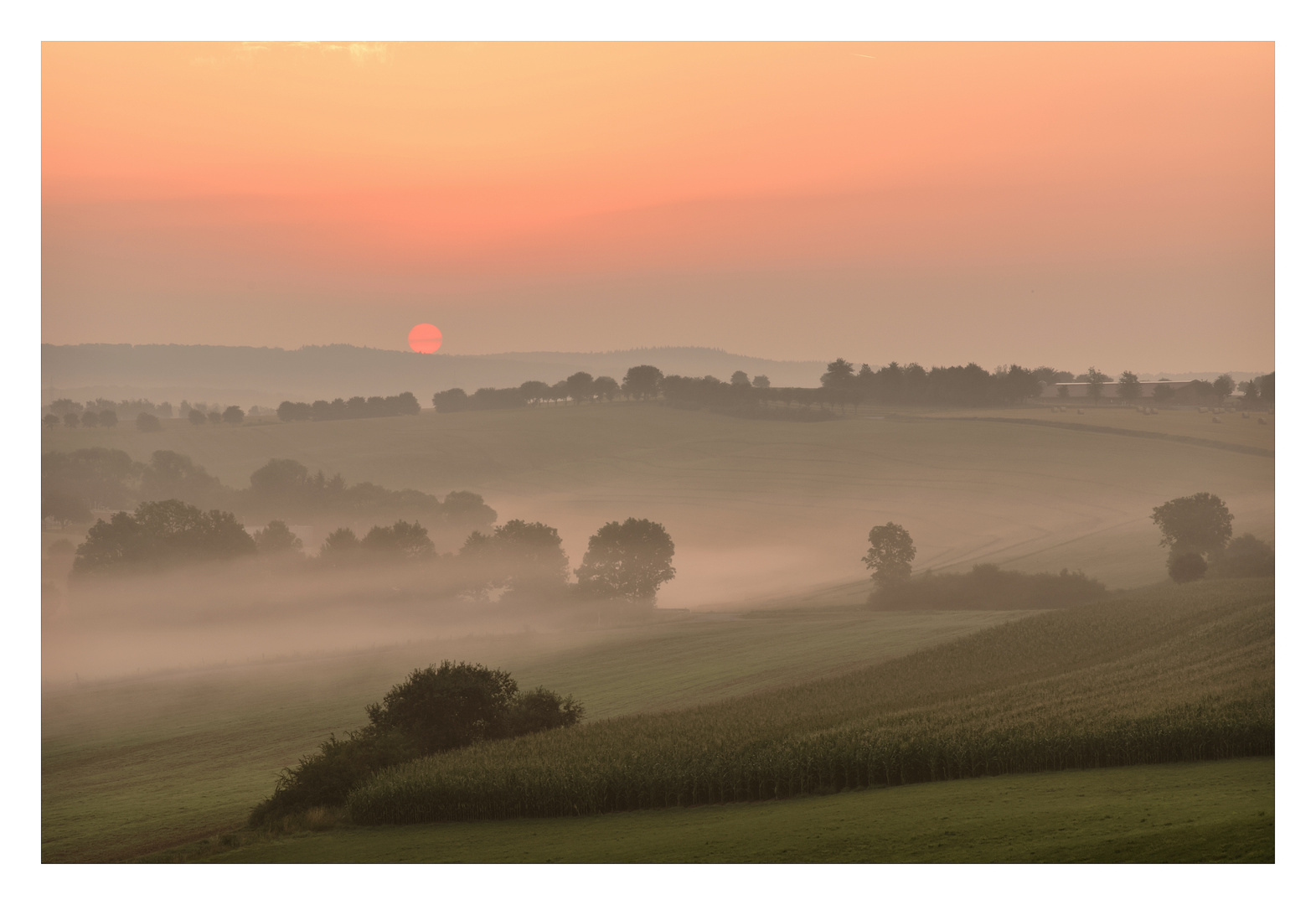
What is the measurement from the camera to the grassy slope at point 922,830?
17.6 metres

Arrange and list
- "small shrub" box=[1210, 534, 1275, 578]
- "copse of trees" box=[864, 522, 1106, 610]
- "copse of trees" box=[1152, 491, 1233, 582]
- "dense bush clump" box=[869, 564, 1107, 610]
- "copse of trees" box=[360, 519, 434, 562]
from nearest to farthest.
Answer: "small shrub" box=[1210, 534, 1275, 578] → "copse of trees" box=[1152, 491, 1233, 582] → "dense bush clump" box=[869, 564, 1107, 610] → "copse of trees" box=[864, 522, 1106, 610] → "copse of trees" box=[360, 519, 434, 562]

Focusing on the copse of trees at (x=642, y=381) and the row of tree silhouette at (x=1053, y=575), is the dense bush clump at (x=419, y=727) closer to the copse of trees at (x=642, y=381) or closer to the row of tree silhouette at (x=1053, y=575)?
the row of tree silhouette at (x=1053, y=575)

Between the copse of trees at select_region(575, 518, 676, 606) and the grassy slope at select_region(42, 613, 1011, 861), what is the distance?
316 inches

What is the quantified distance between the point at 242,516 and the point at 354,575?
1242 cm

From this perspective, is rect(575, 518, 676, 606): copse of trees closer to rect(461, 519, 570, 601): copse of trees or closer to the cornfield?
rect(461, 519, 570, 601): copse of trees

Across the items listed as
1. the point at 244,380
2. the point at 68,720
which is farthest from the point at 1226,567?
the point at 244,380

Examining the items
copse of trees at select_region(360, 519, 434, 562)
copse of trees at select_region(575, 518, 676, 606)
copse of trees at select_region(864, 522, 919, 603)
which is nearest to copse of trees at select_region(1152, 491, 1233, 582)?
copse of trees at select_region(864, 522, 919, 603)

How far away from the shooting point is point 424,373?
70.8 m

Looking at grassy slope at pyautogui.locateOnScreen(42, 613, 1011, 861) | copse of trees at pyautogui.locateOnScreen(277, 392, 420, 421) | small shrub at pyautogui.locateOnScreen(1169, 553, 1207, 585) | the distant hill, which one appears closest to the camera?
grassy slope at pyautogui.locateOnScreen(42, 613, 1011, 861)

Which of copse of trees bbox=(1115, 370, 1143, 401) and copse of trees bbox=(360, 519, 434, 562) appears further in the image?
copse of trees bbox=(360, 519, 434, 562)

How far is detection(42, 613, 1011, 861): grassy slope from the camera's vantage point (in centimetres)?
2634

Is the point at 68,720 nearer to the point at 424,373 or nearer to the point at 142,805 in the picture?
the point at 142,805

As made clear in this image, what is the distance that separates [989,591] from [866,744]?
33.5m

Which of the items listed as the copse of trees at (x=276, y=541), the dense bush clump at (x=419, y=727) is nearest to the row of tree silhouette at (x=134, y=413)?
the copse of trees at (x=276, y=541)
